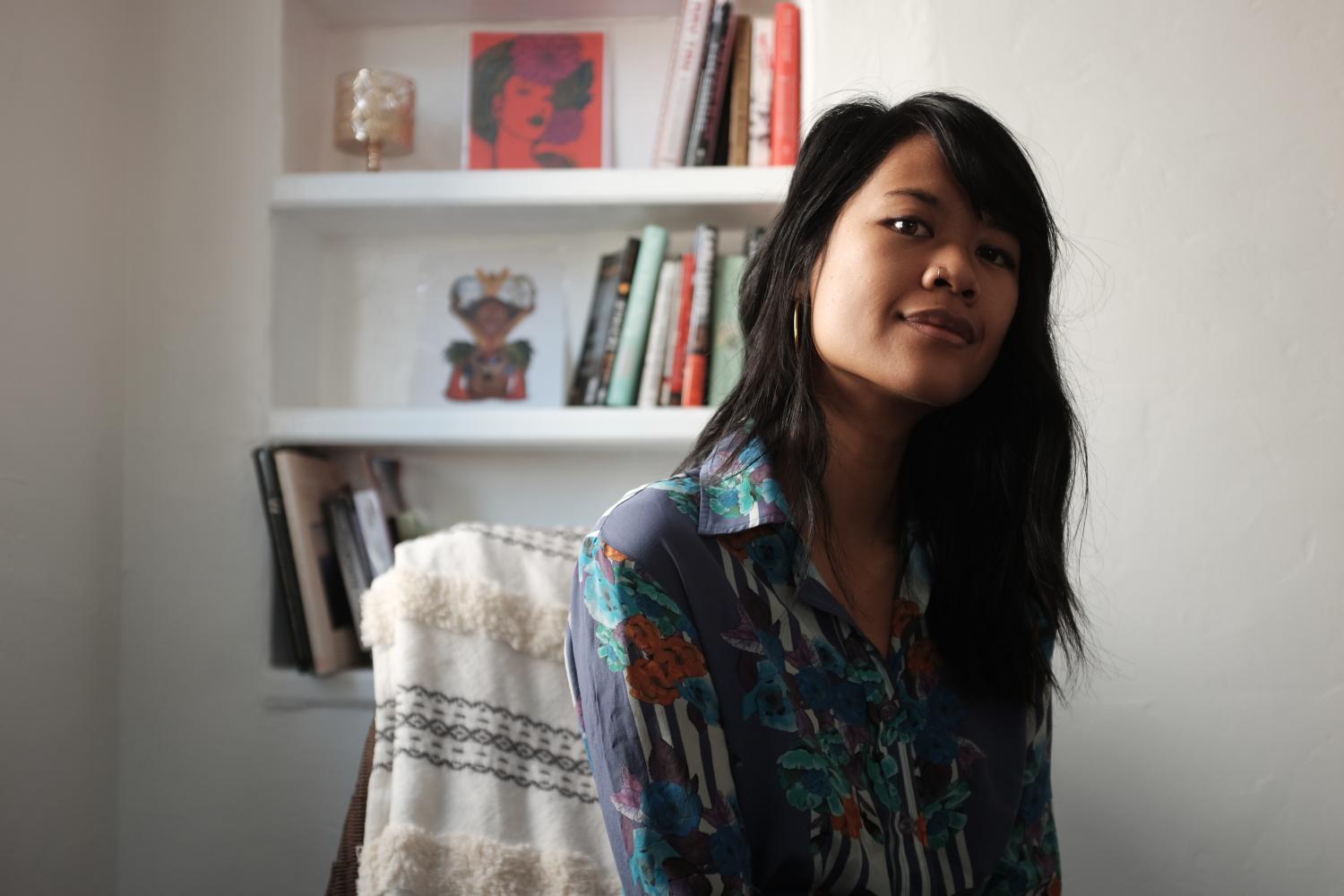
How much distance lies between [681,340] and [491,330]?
37cm

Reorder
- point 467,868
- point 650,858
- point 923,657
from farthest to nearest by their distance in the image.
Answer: point 467,868, point 923,657, point 650,858

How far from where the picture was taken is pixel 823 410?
108 cm

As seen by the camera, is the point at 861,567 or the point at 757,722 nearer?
the point at 757,722

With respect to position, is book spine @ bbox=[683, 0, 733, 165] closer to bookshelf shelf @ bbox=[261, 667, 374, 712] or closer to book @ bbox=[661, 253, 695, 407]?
book @ bbox=[661, 253, 695, 407]

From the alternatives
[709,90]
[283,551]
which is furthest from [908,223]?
[283,551]

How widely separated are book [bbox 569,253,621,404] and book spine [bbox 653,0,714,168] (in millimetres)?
193

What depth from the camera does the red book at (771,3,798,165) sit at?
1.89 m

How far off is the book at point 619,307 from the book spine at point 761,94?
249 mm

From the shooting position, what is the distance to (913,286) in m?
1.00

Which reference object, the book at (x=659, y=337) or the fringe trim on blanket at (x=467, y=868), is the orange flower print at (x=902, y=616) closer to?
the fringe trim on blanket at (x=467, y=868)

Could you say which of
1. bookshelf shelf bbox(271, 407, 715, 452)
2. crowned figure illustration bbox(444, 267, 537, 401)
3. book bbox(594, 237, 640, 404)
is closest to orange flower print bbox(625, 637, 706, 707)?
bookshelf shelf bbox(271, 407, 715, 452)

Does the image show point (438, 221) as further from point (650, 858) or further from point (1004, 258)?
point (650, 858)

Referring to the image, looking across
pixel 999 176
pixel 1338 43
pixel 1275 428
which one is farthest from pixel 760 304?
pixel 1338 43

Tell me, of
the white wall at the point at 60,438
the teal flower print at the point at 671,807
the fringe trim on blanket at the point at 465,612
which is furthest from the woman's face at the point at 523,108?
the teal flower print at the point at 671,807
